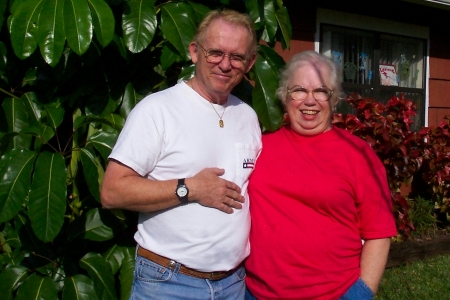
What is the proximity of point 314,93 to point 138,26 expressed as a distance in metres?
0.79

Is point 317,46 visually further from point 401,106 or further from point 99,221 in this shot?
point 99,221

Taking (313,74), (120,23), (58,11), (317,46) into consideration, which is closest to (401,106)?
(317,46)

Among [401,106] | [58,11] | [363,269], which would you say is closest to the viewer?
[58,11]

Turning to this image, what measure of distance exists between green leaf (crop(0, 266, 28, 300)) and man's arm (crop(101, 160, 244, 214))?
63 cm

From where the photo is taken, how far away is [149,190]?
199cm

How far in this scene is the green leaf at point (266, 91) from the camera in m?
2.54

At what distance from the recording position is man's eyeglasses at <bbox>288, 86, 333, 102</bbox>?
238cm

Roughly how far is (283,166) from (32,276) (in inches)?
44.9

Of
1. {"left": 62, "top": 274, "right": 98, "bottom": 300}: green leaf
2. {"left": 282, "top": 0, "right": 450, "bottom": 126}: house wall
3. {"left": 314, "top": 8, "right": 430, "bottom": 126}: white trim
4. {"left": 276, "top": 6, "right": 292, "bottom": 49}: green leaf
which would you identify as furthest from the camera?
{"left": 314, "top": 8, "right": 430, "bottom": 126}: white trim

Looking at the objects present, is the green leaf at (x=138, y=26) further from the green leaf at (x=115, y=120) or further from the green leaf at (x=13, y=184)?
the green leaf at (x=13, y=184)

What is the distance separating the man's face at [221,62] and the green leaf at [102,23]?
34cm

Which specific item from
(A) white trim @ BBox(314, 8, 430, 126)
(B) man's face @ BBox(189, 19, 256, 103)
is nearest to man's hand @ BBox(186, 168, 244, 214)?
(B) man's face @ BBox(189, 19, 256, 103)

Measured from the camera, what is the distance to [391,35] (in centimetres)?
706

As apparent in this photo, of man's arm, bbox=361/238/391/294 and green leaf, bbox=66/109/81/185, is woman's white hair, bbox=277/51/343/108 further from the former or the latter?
green leaf, bbox=66/109/81/185
